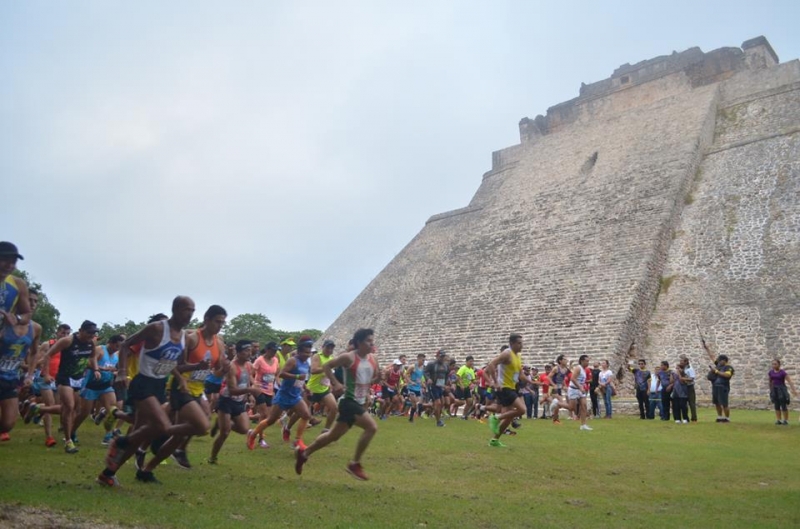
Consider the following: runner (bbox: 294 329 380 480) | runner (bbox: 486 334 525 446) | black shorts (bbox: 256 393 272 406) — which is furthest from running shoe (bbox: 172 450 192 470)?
runner (bbox: 486 334 525 446)

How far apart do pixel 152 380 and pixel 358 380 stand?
2.20 metres

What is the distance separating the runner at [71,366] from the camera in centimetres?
824

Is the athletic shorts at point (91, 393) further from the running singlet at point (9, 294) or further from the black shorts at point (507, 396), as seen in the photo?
the black shorts at point (507, 396)

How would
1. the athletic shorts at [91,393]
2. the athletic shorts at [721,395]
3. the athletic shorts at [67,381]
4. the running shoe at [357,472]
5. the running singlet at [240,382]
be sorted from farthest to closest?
the athletic shorts at [721,395] < the athletic shorts at [91,393] < the athletic shorts at [67,381] < the running singlet at [240,382] < the running shoe at [357,472]

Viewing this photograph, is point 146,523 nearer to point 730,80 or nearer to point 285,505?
point 285,505

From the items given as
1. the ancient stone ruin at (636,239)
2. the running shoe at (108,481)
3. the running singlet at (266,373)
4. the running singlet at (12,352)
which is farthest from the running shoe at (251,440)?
the ancient stone ruin at (636,239)

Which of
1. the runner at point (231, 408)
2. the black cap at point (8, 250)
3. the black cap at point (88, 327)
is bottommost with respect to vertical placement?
the runner at point (231, 408)

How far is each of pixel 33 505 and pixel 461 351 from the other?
18.3 meters

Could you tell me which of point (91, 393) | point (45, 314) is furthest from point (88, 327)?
point (45, 314)

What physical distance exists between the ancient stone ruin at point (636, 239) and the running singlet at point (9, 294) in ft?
52.4

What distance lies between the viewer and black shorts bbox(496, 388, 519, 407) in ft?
30.9

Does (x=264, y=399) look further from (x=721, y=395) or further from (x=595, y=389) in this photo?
(x=721, y=395)

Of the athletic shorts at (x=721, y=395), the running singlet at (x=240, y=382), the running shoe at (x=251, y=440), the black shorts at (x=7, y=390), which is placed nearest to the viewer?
the black shorts at (x=7, y=390)

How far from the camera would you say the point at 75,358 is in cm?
850
